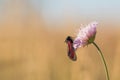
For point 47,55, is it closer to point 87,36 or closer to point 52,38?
point 52,38

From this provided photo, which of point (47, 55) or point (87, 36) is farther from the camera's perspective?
point (47, 55)

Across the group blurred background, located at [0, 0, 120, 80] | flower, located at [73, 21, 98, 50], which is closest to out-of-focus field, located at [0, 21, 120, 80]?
blurred background, located at [0, 0, 120, 80]

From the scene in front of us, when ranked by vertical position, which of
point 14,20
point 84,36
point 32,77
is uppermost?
point 14,20

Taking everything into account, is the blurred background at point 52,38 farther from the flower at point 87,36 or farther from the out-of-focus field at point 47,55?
the flower at point 87,36

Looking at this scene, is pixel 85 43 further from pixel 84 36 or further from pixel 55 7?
pixel 55 7

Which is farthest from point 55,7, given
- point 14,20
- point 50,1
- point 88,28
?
point 88,28

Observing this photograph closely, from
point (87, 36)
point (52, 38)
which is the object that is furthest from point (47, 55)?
point (87, 36)

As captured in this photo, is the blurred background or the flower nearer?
the flower

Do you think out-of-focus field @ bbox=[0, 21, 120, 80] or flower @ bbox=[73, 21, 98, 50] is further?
out-of-focus field @ bbox=[0, 21, 120, 80]

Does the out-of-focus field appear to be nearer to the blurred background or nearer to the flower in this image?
the blurred background
